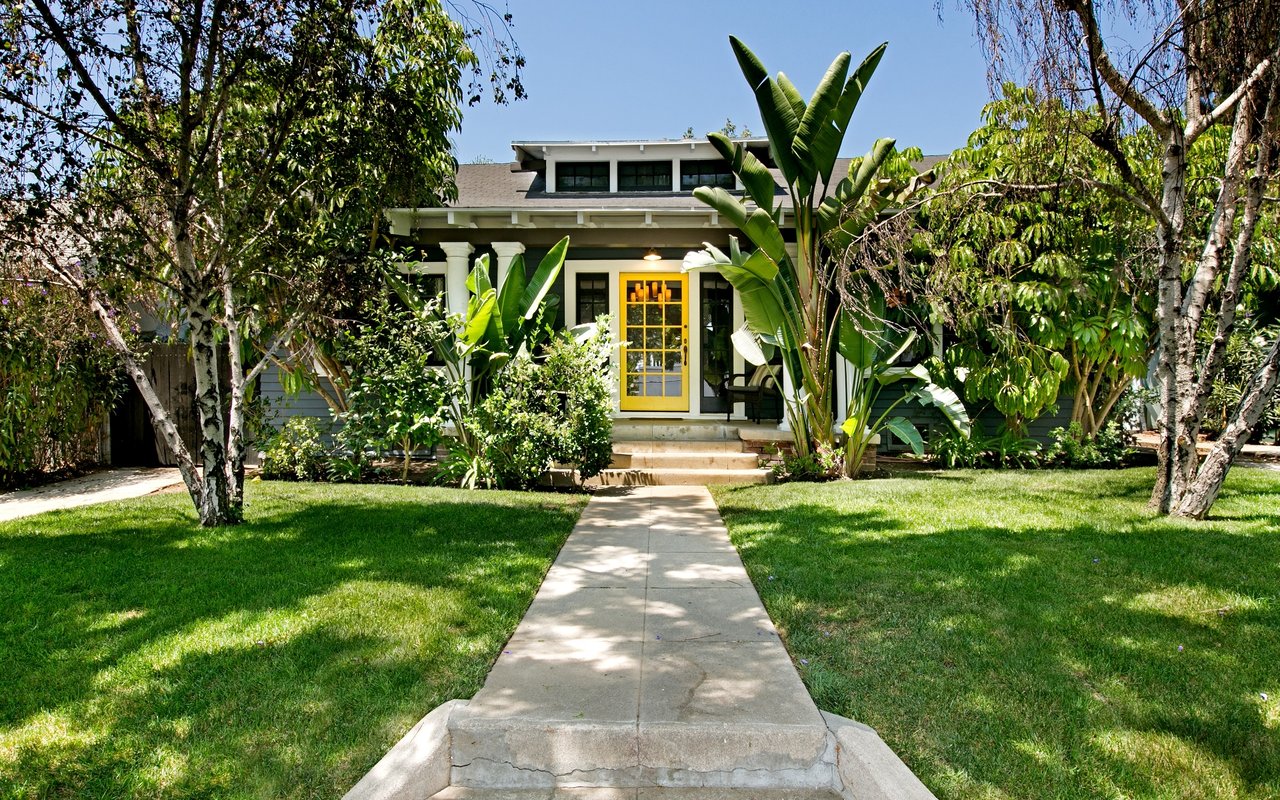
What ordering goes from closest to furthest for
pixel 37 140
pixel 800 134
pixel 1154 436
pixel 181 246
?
pixel 37 140 < pixel 181 246 < pixel 800 134 < pixel 1154 436

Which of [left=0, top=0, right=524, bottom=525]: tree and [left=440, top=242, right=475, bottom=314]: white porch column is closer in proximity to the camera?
[left=0, top=0, right=524, bottom=525]: tree

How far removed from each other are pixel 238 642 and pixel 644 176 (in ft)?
34.5

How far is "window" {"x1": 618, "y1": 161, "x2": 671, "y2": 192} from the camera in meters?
12.6

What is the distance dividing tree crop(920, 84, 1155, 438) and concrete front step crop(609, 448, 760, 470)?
9.61 ft

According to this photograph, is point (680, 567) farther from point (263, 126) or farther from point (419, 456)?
point (419, 456)

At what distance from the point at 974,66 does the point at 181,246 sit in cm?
616

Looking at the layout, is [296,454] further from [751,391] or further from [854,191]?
[854,191]

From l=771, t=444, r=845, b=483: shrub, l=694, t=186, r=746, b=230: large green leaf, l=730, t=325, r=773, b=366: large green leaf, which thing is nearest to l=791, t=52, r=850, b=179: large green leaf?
l=694, t=186, r=746, b=230: large green leaf

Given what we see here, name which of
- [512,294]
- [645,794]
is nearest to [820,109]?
[512,294]

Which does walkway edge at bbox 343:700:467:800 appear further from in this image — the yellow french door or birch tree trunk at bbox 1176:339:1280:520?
the yellow french door

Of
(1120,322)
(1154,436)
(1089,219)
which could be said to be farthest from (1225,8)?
(1154,436)

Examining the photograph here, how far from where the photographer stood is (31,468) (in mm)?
8609

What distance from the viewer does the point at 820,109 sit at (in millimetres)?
7754

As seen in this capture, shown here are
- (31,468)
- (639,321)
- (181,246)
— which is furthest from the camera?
(639,321)
